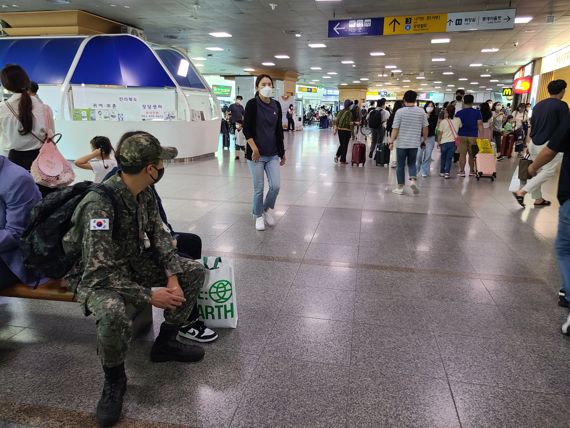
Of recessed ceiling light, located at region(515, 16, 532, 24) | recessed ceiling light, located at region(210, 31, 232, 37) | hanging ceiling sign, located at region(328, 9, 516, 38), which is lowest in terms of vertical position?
hanging ceiling sign, located at region(328, 9, 516, 38)

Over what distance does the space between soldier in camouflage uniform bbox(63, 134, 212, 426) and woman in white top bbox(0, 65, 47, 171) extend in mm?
2518

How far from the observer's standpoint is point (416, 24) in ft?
35.0

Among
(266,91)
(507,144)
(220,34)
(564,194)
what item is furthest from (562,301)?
(220,34)

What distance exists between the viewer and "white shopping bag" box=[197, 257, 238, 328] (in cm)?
249

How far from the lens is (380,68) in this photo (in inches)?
951

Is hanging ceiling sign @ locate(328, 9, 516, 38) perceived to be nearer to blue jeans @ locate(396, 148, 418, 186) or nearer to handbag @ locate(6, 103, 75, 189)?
blue jeans @ locate(396, 148, 418, 186)

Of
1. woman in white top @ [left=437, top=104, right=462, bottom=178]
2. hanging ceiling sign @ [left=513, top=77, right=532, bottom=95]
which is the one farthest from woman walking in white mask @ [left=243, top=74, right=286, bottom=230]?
hanging ceiling sign @ [left=513, top=77, right=532, bottom=95]

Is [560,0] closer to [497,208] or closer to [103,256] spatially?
[497,208]

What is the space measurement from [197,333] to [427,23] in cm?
1073

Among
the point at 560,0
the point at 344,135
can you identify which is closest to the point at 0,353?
the point at 344,135

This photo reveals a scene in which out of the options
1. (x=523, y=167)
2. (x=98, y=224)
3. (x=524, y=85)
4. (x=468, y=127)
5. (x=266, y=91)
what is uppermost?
(x=524, y=85)

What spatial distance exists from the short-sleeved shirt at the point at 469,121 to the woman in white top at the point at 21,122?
7.97 meters

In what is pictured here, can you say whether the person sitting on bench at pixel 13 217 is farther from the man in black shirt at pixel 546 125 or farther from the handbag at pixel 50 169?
the man in black shirt at pixel 546 125

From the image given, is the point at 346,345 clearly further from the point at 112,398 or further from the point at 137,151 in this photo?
the point at 137,151
